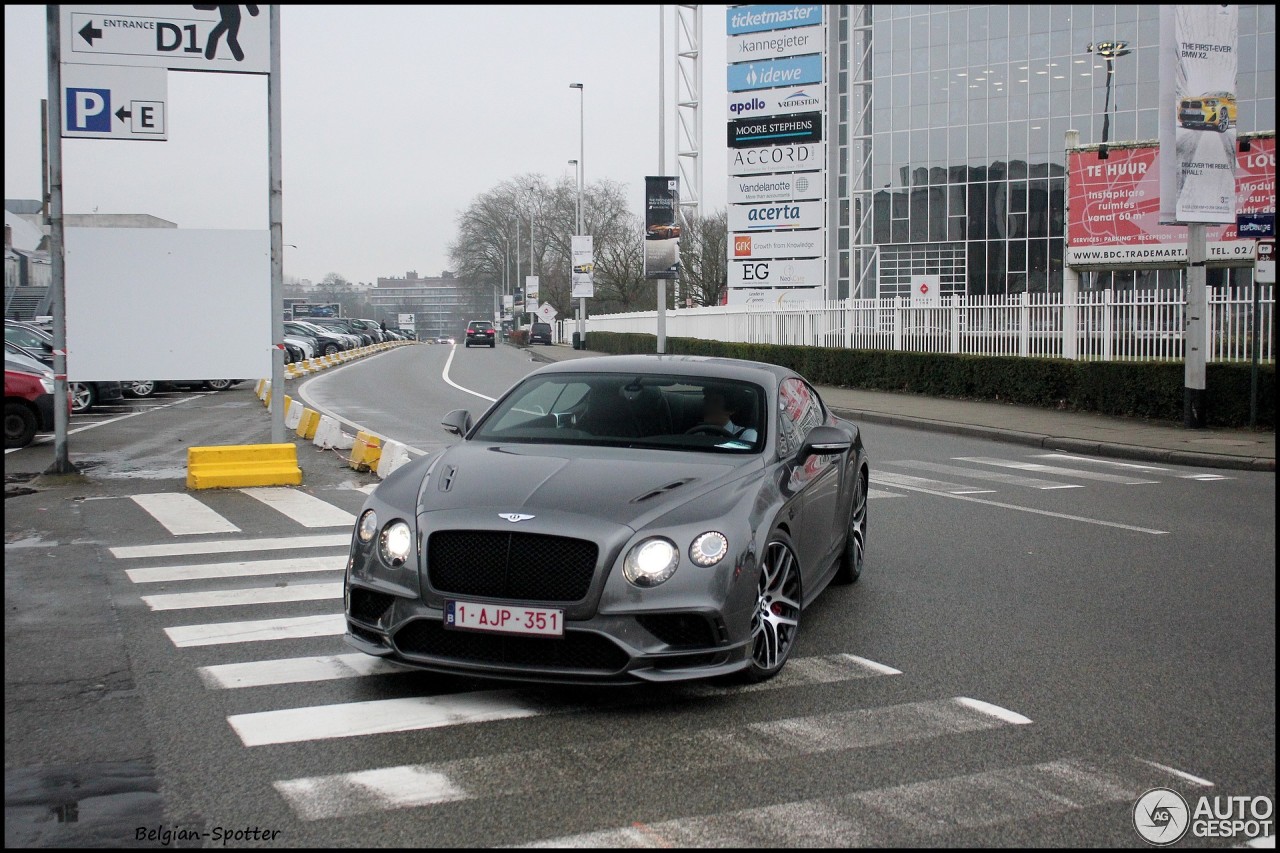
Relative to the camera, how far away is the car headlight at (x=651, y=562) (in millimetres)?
5117

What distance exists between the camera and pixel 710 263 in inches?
2857

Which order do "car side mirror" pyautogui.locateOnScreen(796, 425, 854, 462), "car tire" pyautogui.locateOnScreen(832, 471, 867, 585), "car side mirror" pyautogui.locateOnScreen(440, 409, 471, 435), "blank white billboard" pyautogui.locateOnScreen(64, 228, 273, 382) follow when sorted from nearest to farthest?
"car side mirror" pyautogui.locateOnScreen(796, 425, 854, 462) < "car side mirror" pyautogui.locateOnScreen(440, 409, 471, 435) < "car tire" pyautogui.locateOnScreen(832, 471, 867, 585) < "blank white billboard" pyautogui.locateOnScreen(64, 228, 273, 382)

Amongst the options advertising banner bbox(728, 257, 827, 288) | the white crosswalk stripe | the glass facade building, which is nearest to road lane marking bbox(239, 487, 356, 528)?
the white crosswalk stripe

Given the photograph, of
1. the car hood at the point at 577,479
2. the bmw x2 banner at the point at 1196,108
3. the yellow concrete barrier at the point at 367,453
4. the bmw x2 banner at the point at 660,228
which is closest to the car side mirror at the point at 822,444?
the car hood at the point at 577,479

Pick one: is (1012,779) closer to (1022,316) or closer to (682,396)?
(682,396)

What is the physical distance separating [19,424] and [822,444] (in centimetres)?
1338

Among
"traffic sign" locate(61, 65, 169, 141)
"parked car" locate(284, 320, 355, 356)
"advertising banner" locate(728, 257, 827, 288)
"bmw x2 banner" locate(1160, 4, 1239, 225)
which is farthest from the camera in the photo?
"parked car" locate(284, 320, 355, 356)

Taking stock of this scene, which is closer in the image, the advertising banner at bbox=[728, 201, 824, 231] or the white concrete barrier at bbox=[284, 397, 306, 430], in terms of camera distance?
the white concrete barrier at bbox=[284, 397, 306, 430]

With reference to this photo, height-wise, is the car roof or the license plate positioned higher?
the car roof

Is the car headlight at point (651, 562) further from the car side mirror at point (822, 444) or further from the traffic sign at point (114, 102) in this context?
the traffic sign at point (114, 102)

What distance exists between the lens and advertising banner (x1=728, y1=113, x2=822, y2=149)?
38562mm

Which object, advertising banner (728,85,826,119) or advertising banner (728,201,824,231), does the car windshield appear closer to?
advertising banner (728,201,824,231)

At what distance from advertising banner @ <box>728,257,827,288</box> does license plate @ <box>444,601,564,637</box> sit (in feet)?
113

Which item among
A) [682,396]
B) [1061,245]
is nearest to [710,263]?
[1061,245]
